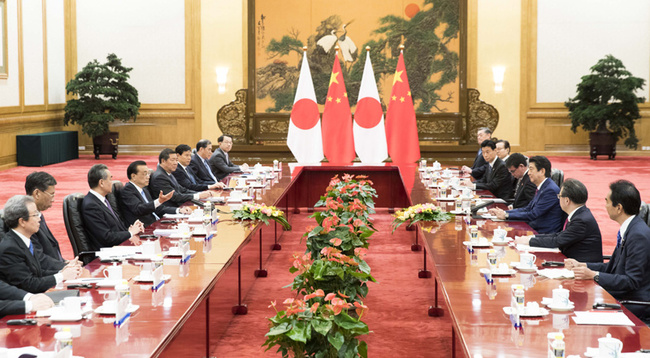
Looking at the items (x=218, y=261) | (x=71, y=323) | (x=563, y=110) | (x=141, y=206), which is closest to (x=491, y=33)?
(x=563, y=110)

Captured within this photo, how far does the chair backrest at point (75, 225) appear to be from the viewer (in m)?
5.37

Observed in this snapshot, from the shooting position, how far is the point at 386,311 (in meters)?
5.78

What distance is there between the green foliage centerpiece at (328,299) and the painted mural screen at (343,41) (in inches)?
334

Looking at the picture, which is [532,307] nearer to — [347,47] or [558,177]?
[558,177]

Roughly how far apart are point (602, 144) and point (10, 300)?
46.9ft

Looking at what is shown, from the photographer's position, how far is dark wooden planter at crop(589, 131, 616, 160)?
1581cm

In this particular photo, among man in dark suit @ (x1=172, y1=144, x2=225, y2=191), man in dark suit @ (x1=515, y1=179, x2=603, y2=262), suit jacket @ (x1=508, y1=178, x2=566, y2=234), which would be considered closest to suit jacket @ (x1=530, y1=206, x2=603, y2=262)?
man in dark suit @ (x1=515, y1=179, x2=603, y2=262)

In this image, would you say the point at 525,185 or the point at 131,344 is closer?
the point at 131,344

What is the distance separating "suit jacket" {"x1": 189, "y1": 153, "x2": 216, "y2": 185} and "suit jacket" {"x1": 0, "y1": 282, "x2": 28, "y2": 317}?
556 centimetres

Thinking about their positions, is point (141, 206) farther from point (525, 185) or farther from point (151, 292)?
point (525, 185)

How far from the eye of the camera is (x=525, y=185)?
7.10m

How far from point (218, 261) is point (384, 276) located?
2699 mm

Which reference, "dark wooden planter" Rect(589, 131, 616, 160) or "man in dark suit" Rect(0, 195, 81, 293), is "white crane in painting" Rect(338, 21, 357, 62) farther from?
"man in dark suit" Rect(0, 195, 81, 293)

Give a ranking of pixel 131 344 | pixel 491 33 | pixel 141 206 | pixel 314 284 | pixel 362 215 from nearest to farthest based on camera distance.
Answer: pixel 131 344 → pixel 314 284 → pixel 141 206 → pixel 362 215 → pixel 491 33
